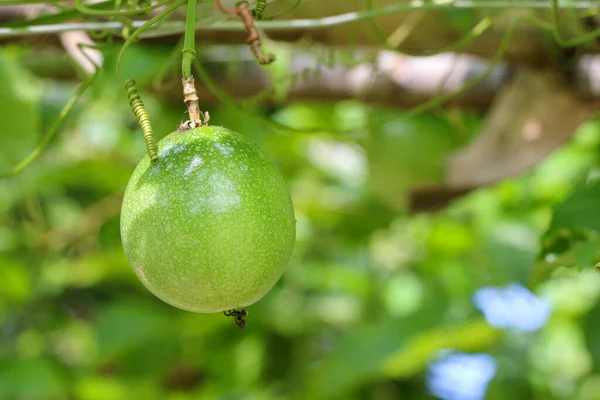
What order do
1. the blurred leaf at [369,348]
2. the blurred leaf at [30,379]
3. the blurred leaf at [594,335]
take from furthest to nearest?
the blurred leaf at [30,379] < the blurred leaf at [369,348] < the blurred leaf at [594,335]

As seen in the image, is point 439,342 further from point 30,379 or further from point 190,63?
point 190,63

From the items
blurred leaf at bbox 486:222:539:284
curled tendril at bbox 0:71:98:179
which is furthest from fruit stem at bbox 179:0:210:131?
blurred leaf at bbox 486:222:539:284

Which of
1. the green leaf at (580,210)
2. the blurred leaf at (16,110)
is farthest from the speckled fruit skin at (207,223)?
the blurred leaf at (16,110)

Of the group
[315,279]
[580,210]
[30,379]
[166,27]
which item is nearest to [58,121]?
[166,27]

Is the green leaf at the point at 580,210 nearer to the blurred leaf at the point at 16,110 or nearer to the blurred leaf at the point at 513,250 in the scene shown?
the blurred leaf at the point at 513,250

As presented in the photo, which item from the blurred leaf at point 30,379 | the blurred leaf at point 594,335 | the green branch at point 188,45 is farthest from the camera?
the blurred leaf at point 30,379

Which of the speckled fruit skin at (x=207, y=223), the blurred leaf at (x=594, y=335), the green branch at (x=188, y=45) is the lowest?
the speckled fruit skin at (x=207, y=223)
